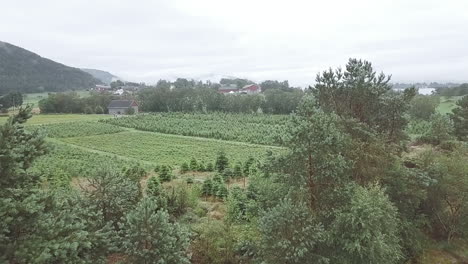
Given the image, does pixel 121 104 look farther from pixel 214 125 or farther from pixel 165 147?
pixel 165 147

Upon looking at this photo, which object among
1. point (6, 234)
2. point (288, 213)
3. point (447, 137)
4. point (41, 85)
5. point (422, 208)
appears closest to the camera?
point (6, 234)

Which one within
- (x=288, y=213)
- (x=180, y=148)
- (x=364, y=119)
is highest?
(x=364, y=119)

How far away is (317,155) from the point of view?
42.7 feet

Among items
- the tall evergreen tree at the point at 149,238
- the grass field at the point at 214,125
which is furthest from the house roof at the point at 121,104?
the tall evergreen tree at the point at 149,238

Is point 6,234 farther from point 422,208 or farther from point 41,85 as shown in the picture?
point 41,85

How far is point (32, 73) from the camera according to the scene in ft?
506

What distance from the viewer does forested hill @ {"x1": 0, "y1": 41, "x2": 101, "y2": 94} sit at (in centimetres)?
14275

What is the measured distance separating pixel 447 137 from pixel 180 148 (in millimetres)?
29278

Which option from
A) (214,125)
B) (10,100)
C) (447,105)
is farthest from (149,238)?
(447,105)

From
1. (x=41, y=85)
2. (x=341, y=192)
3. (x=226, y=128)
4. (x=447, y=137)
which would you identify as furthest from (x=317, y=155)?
(x=41, y=85)

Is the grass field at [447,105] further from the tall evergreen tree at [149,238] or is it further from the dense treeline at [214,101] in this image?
the tall evergreen tree at [149,238]

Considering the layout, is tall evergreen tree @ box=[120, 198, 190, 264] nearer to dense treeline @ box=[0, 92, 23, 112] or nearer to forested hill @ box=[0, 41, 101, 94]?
dense treeline @ box=[0, 92, 23, 112]

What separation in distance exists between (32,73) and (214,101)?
103723 mm

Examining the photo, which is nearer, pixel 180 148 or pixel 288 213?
pixel 288 213
